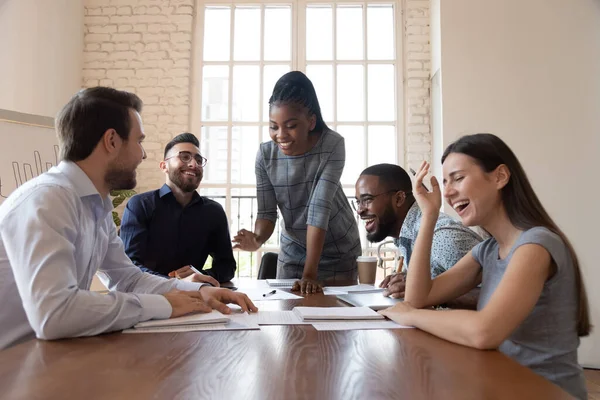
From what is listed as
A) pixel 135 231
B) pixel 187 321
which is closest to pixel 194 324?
pixel 187 321

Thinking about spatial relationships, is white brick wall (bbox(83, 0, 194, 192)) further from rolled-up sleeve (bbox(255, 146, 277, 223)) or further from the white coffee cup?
the white coffee cup

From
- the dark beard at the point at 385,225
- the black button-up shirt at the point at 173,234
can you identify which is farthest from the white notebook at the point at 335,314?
the black button-up shirt at the point at 173,234

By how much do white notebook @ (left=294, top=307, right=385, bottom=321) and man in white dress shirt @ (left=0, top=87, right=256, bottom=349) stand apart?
0.17 metres

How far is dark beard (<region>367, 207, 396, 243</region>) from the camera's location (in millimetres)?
1781

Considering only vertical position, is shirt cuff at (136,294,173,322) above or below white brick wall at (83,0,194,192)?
below

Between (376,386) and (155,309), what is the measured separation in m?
0.58

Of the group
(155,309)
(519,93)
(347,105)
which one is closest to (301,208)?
(155,309)

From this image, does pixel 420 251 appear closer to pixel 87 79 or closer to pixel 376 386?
pixel 376 386

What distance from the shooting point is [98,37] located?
432cm

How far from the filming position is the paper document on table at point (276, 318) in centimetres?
100

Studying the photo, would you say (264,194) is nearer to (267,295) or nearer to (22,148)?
(267,295)

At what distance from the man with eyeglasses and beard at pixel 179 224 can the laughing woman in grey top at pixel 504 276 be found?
3.85 ft

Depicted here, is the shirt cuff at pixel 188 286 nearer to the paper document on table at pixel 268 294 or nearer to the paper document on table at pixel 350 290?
the paper document on table at pixel 268 294

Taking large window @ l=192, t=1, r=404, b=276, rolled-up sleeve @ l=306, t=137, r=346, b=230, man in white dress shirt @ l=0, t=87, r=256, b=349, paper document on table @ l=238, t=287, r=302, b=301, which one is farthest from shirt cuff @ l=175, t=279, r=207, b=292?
large window @ l=192, t=1, r=404, b=276
